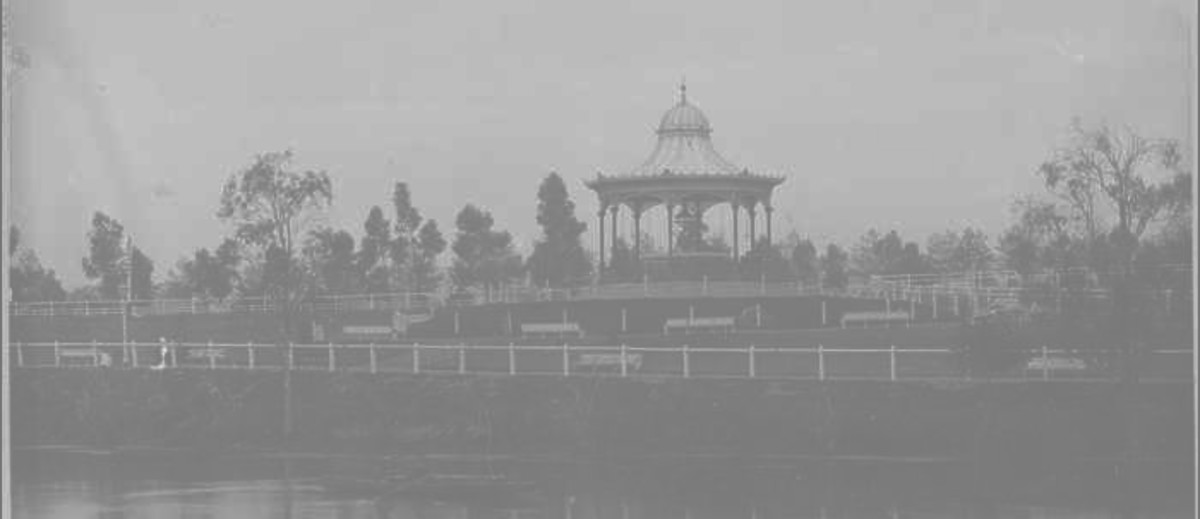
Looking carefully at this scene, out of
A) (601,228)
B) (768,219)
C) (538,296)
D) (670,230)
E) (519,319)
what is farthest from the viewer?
(519,319)

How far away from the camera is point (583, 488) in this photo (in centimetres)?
1419

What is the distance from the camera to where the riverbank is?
1556 cm

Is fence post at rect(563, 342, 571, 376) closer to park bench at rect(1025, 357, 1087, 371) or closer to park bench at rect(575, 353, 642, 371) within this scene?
park bench at rect(575, 353, 642, 371)

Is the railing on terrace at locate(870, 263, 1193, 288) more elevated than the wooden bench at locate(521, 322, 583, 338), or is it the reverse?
the railing on terrace at locate(870, 263, 1193, 288)

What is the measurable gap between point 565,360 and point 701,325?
1434mm

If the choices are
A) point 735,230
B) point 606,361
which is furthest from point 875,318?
point 606,361

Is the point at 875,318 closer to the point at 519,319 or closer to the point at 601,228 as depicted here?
the point at 601,228

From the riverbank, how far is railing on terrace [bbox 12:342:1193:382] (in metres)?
0.11

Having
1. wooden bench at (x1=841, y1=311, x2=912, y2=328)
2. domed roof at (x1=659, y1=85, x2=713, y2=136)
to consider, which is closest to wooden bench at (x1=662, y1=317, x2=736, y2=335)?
wooden bench at (x1=841, y1=311, x2=912, y2=328)

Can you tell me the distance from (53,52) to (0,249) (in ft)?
10.0

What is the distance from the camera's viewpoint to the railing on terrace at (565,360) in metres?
16.2

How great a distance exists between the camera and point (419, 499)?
1378 cm

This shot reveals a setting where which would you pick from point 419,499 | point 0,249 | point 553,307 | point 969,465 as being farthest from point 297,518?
point 969,465

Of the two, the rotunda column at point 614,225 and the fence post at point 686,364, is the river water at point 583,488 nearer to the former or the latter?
the fence post at point 686,364
